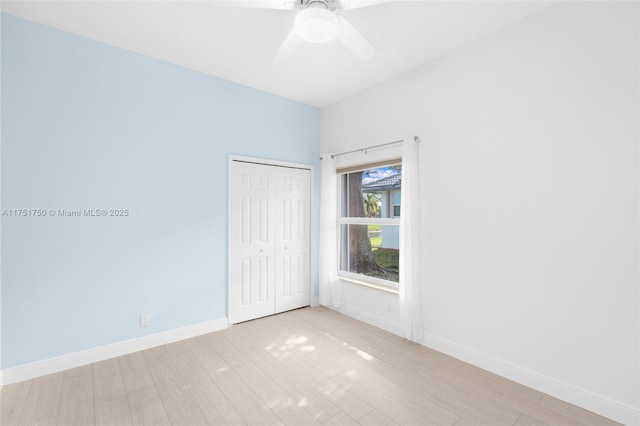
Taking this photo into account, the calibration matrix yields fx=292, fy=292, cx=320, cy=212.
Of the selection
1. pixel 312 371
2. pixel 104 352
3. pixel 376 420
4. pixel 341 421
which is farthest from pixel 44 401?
pixel 376 420

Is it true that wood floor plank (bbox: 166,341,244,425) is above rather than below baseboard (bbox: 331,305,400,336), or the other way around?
below

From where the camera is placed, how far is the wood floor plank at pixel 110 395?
1899 millimetres

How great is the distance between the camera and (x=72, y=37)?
252 cm

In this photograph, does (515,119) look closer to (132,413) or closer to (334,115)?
(334,115)

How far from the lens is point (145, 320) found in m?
2.86

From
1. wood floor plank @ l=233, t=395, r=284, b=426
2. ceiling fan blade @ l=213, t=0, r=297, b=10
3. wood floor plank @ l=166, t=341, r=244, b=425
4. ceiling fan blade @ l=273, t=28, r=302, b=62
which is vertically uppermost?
ceiling fan blade @ l=213, t=0, r=297, b=10

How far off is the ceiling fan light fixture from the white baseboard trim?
2.98 m

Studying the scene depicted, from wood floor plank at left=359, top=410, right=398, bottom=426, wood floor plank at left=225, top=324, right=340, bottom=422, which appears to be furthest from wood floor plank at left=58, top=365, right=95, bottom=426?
wood floor plank at left=359, top=410, right=398, bottom=426

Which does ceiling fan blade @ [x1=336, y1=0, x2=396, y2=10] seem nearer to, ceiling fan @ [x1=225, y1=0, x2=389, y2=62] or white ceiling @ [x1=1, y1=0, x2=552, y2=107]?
ceiling fan @ [x1=225, y1=0, x2=389, y2=62]

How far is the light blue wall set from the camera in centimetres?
233

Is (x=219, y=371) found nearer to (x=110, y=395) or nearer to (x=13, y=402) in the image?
(x=110, y=395)

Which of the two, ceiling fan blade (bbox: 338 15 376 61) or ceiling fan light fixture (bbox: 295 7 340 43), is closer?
ceiling fan light fixture (bbox: 295 7 340 43)

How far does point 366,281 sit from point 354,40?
2736mm

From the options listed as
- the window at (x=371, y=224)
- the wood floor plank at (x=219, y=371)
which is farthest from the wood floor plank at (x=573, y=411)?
the wood floor plank at (x=219, y=371)
